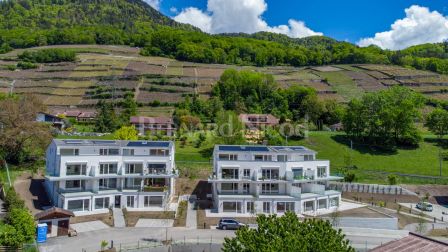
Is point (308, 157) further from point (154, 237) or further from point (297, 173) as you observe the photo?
point (154, 237)

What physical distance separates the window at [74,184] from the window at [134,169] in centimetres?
425

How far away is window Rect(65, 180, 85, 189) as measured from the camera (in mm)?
36281

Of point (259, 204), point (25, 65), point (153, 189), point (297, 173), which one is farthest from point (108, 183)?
point (25, 65)

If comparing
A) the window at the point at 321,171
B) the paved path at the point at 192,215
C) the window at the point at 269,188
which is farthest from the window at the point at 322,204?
the paved path at the point at 192,215

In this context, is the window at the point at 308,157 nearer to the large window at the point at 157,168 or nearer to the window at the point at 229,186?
the window at the point at 229,186

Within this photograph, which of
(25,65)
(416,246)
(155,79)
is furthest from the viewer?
(25,65)

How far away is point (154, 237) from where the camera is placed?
29.9 meters

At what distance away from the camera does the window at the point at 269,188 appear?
38625 millimetres

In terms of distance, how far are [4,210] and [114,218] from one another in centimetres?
857

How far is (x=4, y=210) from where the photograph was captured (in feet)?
106

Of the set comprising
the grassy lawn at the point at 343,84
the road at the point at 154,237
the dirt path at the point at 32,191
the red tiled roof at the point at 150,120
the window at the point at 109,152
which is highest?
the grassy lawn at the point at 343,84

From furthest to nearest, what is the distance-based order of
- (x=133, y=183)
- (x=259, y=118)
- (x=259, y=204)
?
(x=259, y=118)
(x=133, y=183)
(x=259, y=204)

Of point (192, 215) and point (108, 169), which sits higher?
point (108, 169)

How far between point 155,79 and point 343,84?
51.7 meters
